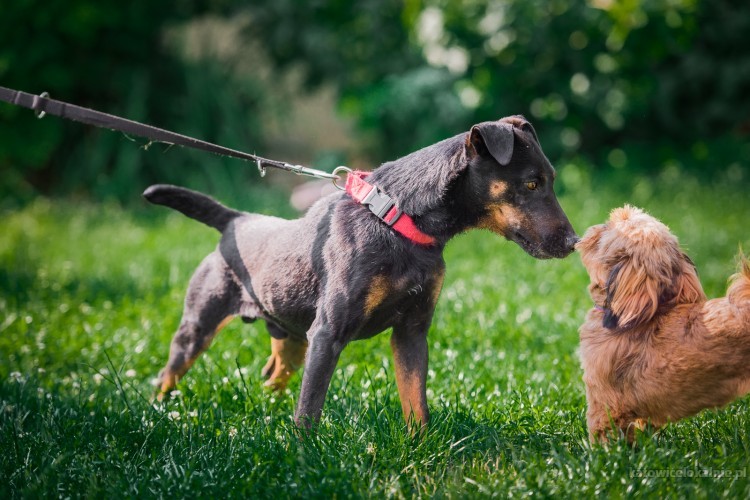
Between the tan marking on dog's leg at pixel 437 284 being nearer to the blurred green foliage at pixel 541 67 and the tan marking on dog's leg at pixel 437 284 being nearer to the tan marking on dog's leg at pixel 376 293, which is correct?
the tan marking on dog's leg at pixel 376 293

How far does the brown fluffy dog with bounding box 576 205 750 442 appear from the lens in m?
3.01

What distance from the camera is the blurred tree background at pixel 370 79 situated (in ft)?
36.8

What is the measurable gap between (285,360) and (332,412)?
2.28ft

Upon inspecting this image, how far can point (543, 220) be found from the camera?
3.40 meters

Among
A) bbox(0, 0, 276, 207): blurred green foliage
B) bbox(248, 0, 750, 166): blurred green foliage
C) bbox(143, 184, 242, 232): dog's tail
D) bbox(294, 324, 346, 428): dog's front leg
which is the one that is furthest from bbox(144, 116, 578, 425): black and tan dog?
bbox(0, 0, 276, 207): blurred green foliage

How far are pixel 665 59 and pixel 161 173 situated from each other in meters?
8.55

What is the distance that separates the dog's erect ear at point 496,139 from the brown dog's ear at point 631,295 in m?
0.72

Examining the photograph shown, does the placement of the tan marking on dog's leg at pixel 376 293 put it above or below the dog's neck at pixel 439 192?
below

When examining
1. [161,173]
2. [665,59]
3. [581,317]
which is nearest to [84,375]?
[581,317]

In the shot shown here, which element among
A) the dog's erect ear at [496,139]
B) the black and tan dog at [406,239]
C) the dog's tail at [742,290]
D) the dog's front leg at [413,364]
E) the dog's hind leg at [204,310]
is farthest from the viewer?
the dog's hind leg at [204,310]

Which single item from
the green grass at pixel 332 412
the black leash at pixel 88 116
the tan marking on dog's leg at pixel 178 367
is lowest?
the green grass at pixel 332 412

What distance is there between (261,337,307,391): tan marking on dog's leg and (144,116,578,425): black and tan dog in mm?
614

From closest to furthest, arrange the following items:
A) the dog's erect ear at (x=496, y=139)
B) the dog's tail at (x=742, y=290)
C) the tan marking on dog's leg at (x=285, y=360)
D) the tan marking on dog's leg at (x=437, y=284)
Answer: the dog's tail at (x=742, y=290)
the dog's erect ear at (x=496, y=139)
the tan marking on dog's leg at (x=437, y=284)
the tan marking on dog's leg at (x=285, y=360)

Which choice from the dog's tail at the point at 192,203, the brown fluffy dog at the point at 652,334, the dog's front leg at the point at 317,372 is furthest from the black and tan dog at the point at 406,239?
the dog's tail at the point at 192,203
